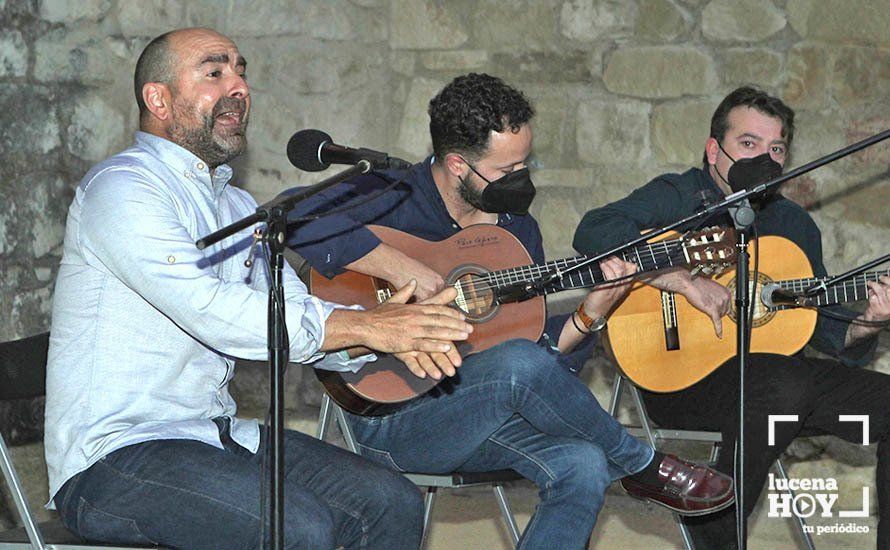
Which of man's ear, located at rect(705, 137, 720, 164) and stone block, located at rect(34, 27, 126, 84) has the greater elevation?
stone block, located at rect(34, 27, 126, 84)

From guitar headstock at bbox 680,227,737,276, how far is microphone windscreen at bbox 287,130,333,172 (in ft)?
3.80

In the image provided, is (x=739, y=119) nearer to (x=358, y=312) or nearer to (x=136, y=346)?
(x=358, y=312)

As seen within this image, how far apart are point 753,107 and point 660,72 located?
0.88m

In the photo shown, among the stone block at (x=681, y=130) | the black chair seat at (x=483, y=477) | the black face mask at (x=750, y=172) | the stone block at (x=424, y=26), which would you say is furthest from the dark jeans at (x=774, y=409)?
the stone block at (x=424, y=26)

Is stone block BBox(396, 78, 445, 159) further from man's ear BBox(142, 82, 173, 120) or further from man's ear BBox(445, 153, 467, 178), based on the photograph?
man's ear BBox(142, 82, 173, 120)

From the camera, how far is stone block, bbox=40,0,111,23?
3.70 meters

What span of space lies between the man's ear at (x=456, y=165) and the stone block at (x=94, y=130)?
4.21 feet

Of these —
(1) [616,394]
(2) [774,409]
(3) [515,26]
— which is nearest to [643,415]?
(1) [616,394]

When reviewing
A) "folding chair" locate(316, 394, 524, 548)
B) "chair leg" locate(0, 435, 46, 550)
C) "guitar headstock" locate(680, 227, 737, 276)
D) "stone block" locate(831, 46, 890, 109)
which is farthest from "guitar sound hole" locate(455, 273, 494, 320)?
"stone block" locate(831, 46, 890, 109)

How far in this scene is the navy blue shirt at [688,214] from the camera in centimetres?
339

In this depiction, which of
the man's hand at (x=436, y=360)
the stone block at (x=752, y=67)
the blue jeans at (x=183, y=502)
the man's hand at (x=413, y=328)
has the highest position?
the stone block at (x=752, y=67)

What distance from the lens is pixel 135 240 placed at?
2268 millimetres

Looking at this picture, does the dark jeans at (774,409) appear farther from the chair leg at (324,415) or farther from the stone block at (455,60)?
the stone block at (455,60)

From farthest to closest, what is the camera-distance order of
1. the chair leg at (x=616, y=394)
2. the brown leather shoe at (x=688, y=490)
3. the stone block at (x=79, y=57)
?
the stone block at (x=79, y=57), the chair leg at (x=616, y=394), the brown leather shoe at (x=688, y=490)
